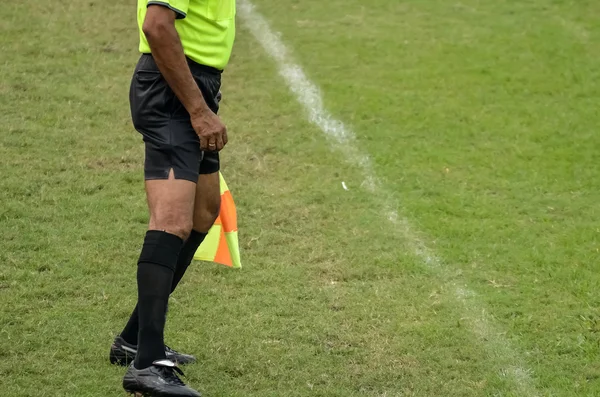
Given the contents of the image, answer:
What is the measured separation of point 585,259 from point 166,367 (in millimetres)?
2528

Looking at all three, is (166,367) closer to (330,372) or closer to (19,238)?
(330,372)

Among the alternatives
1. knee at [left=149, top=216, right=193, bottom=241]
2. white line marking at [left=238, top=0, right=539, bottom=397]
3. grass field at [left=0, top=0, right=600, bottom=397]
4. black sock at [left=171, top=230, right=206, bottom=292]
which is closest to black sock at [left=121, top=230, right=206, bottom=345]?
black sock at [left=171, top=230, right=206, bottom=292]

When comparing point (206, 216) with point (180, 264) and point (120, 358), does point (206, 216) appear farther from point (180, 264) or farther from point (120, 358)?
point (120, 358)

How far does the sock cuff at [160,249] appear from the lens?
12.4ft

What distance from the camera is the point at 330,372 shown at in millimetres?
4168

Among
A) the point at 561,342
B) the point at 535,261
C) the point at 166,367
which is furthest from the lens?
the point at 535,261

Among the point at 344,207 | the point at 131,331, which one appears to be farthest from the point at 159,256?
the point at 344,207

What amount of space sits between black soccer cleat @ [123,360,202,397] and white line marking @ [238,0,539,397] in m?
1.32

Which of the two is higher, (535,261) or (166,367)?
(166,367)

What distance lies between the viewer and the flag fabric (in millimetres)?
4441

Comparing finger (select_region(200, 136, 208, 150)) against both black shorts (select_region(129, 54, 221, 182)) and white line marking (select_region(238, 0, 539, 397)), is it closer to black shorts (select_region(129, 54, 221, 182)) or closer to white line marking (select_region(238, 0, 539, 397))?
black shorts (select_region(129, 54, 221, 182))

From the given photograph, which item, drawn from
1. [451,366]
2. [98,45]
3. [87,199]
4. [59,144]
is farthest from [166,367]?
[98,45]

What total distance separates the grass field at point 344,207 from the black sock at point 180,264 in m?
0.15

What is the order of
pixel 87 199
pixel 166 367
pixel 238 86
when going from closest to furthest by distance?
pixel 166 367
pixel 87 199
pixel 238 86
